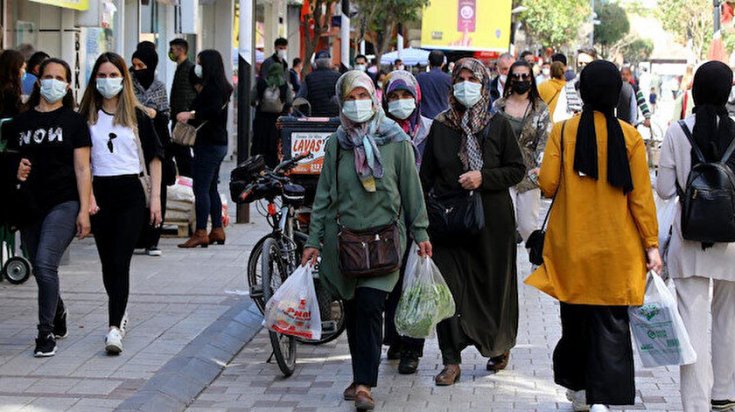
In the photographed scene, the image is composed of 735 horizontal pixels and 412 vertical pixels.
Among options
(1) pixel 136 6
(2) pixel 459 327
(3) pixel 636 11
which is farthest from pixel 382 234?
(3) pixel 636 11

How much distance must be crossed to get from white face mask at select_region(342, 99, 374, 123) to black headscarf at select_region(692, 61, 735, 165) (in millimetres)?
1745

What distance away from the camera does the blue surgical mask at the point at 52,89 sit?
8.23 m

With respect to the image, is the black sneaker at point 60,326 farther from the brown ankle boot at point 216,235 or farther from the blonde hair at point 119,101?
the brown ankle boot at point 216,235

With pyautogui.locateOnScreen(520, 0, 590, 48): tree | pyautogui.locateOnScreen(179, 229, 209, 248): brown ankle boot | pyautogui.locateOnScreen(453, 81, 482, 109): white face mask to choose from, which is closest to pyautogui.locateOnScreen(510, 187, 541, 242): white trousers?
pyautogui.locateOnScreen(453, 81, 482, 109): white face mask

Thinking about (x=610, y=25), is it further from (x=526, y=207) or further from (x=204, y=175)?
(x=526, y=207)

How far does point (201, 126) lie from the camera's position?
531 inches

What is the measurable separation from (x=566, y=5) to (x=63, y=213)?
76.6m

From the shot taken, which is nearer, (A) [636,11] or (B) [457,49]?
(B) [457,49]

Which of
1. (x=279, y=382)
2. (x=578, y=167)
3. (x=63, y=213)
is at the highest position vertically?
(x=578, y=167)

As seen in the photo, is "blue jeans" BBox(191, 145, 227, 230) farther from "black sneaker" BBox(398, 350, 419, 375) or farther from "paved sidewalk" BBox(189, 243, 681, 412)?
"black sneaker" BBox(398, 350, 419, 375)

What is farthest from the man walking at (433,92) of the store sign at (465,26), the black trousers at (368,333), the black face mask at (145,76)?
the store sign at (465,26)

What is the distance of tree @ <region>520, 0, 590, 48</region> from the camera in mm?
80500

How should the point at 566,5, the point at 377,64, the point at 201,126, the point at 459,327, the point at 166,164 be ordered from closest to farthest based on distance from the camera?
the point at 459,327 < the point at 166,164 < the point at 201,126 < the point at 377,64 < the point at 566,5

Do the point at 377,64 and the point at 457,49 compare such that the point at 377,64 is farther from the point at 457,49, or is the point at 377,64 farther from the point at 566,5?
the point at 566,5
